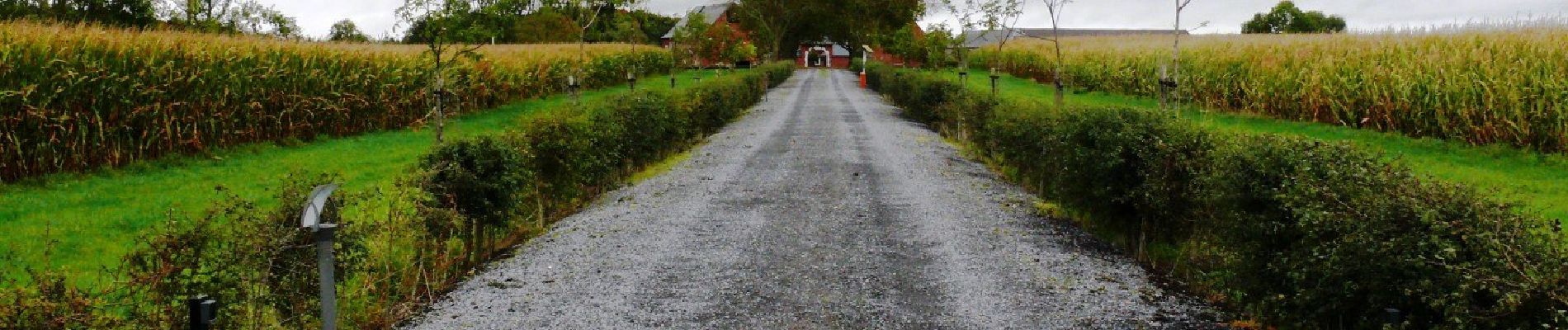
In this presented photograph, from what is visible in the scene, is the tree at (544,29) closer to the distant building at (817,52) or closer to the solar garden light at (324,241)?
the distant building at (817,52)

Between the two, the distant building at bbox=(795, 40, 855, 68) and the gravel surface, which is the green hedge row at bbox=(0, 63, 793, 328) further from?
the distant building at bbox=(795, 40, 855, 68)

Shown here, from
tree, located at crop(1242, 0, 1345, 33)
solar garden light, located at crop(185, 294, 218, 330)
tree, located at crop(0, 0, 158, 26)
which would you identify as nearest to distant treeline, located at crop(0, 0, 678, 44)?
tree, located at crop(0, 0, 158, 26)

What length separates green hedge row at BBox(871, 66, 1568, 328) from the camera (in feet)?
12.5

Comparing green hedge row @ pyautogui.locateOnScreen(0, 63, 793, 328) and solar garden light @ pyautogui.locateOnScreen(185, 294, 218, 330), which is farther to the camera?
green hedge row @ pyautogui.locateOnScreen(0, 63, 793, 328)

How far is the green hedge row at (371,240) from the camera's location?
450cm

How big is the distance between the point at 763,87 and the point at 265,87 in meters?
23.2

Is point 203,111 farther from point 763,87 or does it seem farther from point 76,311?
point 763,87

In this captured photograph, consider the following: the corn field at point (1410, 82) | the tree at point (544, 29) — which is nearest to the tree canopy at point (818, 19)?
the tree at point (544, 29)

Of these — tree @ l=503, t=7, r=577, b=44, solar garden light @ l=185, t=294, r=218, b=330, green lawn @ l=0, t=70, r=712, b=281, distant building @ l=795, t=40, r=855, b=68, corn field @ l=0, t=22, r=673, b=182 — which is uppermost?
tree @ l=503, t=7, r=577, b=44

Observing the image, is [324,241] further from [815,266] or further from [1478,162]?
[1478,162]

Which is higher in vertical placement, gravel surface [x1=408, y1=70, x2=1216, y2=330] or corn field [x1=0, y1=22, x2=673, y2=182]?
corn field [x1=0, y1=22, x2=673, y2=182]

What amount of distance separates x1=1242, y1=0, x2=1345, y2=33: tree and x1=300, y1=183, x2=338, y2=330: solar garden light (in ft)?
361

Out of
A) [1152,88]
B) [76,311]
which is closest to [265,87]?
[76,311]

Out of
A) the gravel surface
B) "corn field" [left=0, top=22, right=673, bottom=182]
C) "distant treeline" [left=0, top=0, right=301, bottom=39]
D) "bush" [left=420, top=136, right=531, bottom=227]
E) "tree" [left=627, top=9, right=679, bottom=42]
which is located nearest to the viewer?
the gravel surface
